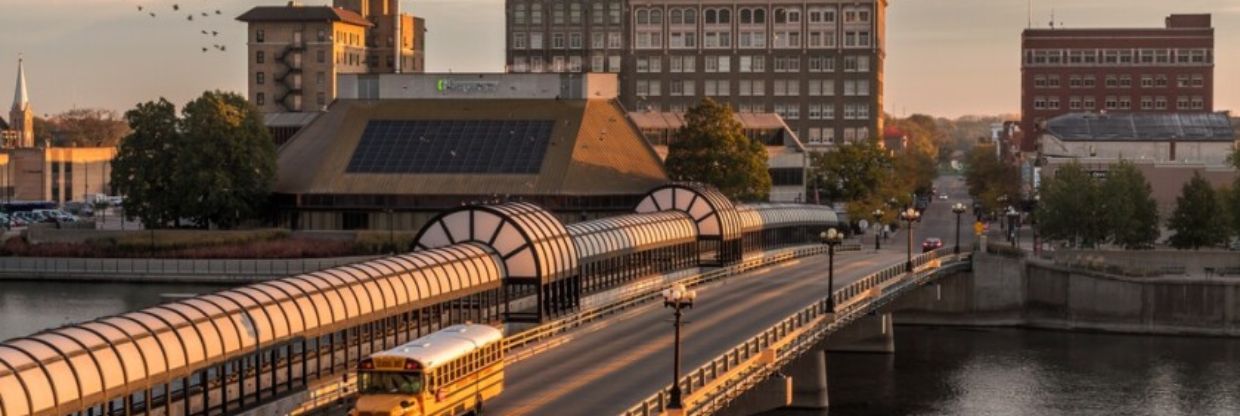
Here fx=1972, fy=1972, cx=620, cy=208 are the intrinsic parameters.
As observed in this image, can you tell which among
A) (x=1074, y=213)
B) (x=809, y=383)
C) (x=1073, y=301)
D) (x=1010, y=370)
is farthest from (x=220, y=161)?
(x=809, y=383)

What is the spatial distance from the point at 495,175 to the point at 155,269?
29.8 m

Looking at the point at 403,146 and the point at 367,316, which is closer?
the point at 367,316

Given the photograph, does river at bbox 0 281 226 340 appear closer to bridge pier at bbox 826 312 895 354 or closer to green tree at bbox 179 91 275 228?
green tree at bbox 179 91 275 228

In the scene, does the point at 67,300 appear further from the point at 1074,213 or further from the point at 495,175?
the point at 1074,213

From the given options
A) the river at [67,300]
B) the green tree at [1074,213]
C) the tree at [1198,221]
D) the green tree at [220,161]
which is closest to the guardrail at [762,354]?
the river at [67,300]

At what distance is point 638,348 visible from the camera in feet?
241

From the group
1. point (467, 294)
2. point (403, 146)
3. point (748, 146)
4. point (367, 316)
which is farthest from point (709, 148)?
point (367, 316)

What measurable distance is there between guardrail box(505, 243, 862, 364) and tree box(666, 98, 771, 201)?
32.5 meters

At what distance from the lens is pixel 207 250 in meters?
152

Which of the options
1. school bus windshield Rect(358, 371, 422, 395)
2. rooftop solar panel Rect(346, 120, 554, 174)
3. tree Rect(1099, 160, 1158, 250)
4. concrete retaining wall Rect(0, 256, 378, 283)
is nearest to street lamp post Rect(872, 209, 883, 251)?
tree Rect(1099, 160, 1158, 250)

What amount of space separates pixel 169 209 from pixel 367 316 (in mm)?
101377

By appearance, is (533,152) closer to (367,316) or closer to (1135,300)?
(1135,300)

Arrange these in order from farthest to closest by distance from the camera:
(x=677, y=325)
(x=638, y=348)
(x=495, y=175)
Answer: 1. (x=495, y=175)
2. (x=638, y=348)
3. (x=677, y=325)

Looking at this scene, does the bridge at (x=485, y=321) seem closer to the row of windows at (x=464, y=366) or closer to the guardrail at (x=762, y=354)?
the guardrail at (x=762, y=354)
